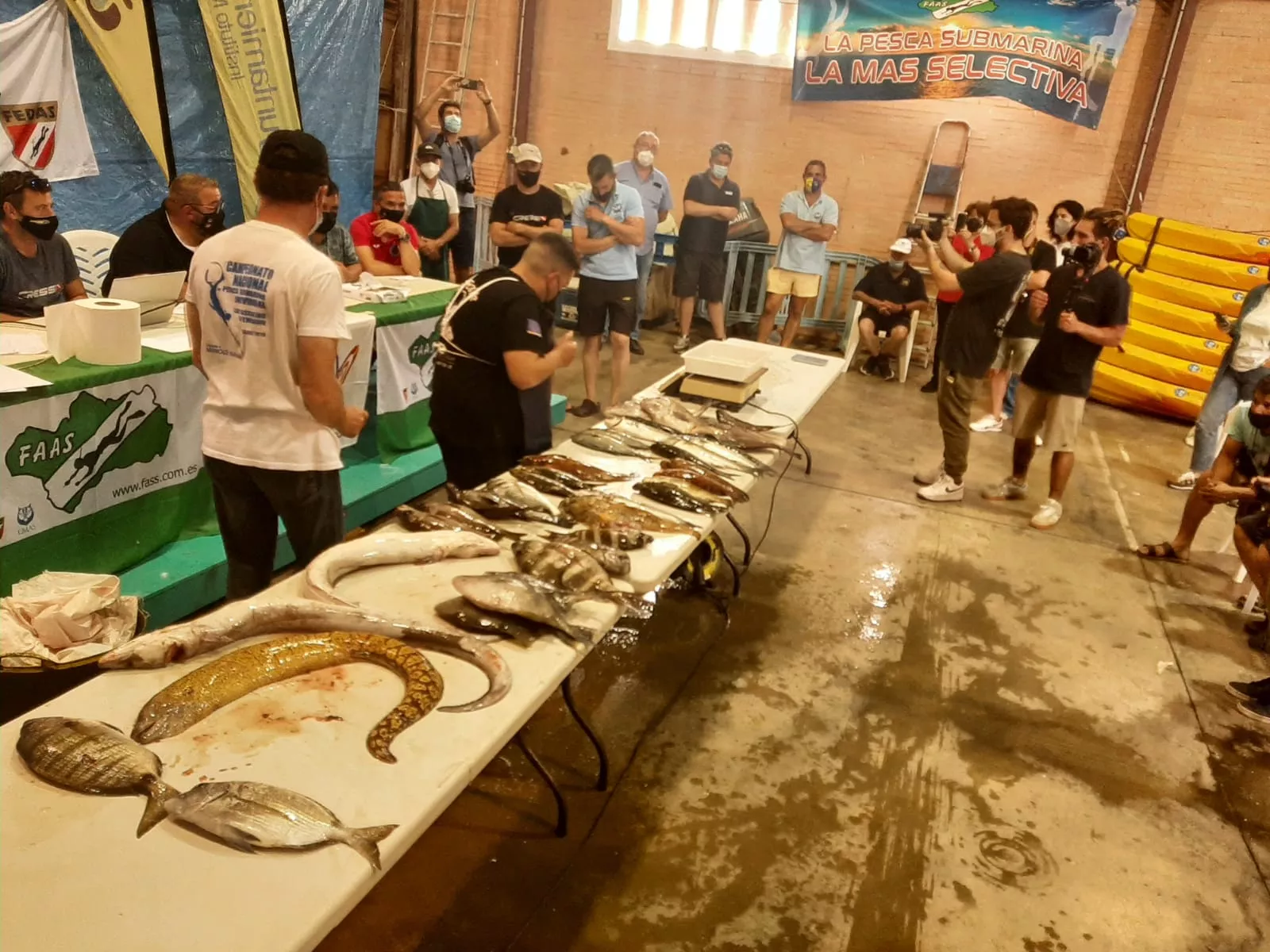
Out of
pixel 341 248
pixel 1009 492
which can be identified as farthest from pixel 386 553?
pixel 1009 492

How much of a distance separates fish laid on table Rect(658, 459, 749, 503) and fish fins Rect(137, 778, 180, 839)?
2.01 meters

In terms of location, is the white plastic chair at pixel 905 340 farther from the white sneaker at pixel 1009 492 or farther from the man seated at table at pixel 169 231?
the man seated at table at pixel 169 231

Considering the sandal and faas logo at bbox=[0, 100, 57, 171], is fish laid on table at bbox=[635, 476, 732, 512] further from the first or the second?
faas logo at bbox=[0, 100, 57, 171]

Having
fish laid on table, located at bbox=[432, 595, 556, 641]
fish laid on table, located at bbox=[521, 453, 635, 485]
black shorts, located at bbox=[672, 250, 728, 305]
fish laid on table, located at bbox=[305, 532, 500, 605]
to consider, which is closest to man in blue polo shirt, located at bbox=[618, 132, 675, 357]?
black shorts, located at bbox=[672, 250, 728, 305]

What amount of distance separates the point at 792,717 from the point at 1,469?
294cm

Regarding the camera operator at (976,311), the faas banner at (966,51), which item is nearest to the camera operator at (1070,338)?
the camera operator at (976,311)

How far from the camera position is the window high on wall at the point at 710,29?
9.70 metres

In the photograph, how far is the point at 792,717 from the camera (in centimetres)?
346

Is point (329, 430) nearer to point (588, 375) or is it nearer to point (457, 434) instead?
point (457, 434)

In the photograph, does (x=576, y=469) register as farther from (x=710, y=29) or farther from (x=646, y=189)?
(x=710, y=29)

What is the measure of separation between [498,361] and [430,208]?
4.02 meters

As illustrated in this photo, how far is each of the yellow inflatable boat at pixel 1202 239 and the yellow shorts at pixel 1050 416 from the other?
402cm

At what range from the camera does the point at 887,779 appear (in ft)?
10.4

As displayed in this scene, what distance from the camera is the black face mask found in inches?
152
